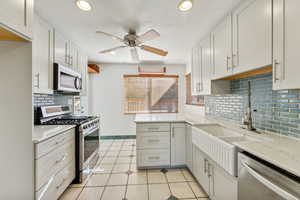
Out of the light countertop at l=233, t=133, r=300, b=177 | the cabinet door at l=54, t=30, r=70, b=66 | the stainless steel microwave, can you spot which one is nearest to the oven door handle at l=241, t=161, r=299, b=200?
the light countertop at l=233, t=133, r=300, b=177

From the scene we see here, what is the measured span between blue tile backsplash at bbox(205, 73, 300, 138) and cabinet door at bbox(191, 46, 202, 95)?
485 mm

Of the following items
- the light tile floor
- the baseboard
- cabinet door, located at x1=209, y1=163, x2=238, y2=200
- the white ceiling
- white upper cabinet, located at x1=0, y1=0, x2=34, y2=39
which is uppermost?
the white ceiling

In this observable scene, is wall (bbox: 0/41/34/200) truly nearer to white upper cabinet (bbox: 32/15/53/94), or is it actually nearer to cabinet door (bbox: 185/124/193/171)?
white upper cabinet (bbox: 32/15/53/94)

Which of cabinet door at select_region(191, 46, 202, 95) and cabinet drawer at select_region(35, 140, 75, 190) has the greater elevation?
cabinet door at select_region(191, 46, 202, 95)

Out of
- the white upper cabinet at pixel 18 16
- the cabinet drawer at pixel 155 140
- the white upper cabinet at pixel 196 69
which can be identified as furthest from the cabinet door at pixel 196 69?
the white upper cabinet at pixel 18 16

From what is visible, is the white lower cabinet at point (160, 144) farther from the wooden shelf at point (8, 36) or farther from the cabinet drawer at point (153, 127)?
the wooden shelf at point (8, 36)

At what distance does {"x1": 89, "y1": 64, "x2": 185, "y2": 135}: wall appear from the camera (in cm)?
445

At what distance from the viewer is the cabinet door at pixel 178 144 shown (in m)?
2.51

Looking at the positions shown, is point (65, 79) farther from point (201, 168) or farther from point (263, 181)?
point (263, 181)

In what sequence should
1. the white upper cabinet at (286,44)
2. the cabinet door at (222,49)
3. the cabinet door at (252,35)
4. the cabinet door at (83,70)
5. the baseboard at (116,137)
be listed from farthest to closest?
the baseboard at (116,137)
the cabinet door at (83,70)
the cabinet door at (222,49)
the cabinet door at (252,35)
the white upper cabinet at (286,44)

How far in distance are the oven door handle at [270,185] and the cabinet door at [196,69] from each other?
1751 millimetres

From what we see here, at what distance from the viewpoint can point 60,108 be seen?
9.00 feet

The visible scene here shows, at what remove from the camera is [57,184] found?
1.67 m

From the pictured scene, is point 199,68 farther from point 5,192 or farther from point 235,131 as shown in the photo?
Result: point 5,192
